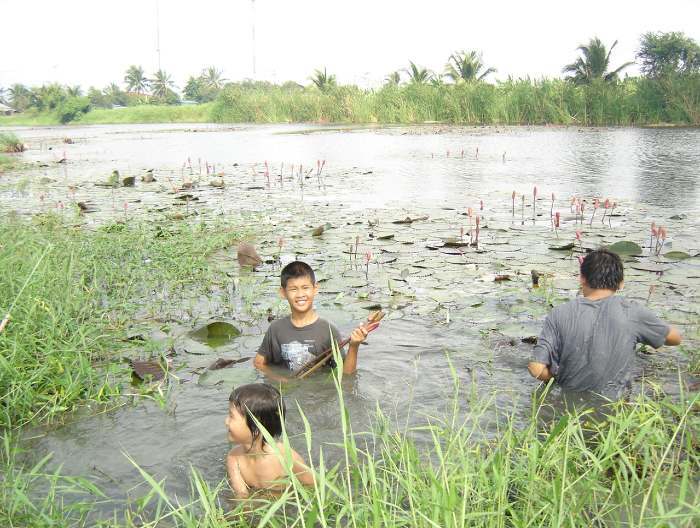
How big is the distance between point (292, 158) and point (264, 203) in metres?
8.19

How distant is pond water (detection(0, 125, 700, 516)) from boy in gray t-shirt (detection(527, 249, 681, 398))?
0.63 ft

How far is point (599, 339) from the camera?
11.3 ft

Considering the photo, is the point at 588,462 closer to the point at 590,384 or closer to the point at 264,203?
the point at 590,384

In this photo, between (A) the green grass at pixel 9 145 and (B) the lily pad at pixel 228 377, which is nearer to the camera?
(B) the lily pad at pixel 228 377

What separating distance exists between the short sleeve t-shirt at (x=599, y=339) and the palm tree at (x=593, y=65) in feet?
123

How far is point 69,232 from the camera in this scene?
7332mm

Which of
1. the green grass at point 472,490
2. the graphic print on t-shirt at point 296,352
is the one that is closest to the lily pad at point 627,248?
the green grass at point 472,490

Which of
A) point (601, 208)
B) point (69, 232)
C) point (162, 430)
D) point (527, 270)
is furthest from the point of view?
point (601, 208)

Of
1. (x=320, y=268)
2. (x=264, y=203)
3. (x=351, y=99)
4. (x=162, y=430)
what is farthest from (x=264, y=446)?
(x=351, y=99)

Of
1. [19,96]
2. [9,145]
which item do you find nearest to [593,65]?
[9,145]

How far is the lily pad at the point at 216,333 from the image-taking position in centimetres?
468

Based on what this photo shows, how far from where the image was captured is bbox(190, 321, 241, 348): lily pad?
4.68m

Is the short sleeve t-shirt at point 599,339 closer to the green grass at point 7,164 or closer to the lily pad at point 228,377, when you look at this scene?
the lily pad at point 228,377

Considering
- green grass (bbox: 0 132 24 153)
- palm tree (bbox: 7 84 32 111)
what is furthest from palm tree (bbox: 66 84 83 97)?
green grass (bbox: 0 132 24 153)
